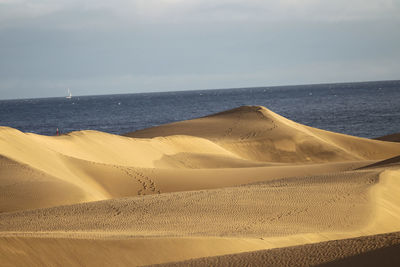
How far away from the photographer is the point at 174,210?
11664mm

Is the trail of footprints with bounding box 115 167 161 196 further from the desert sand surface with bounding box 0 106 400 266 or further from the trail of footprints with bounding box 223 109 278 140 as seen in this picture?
the trail of footprints with bounding box 223 109 278 140

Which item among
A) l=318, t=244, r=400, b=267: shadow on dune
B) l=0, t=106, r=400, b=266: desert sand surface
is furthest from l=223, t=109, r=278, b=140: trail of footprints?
l=318, t=244, r=400, b=267: shadow on dune

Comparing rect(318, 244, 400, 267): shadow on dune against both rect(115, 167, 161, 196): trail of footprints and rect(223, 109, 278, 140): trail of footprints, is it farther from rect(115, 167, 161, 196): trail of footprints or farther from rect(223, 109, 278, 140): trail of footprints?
rect(223, 109, 278, 140): trail of footprints

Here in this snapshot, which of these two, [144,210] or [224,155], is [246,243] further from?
[224,155]

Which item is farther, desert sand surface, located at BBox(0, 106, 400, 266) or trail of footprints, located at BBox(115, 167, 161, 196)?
trail of footprints, located at BBox(115, 167, 161, 196)

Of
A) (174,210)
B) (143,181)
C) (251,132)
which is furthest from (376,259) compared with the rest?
(251,132)

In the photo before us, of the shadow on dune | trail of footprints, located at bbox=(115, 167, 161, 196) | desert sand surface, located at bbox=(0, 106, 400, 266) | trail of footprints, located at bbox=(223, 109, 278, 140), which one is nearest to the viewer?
the shadow on dune

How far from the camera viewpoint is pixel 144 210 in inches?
458

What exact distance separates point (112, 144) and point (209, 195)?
1173 cm

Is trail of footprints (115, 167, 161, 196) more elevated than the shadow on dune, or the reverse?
the shadow on dune

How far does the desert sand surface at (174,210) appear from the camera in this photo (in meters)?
8.09

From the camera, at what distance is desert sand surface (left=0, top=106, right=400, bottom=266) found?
809 cm

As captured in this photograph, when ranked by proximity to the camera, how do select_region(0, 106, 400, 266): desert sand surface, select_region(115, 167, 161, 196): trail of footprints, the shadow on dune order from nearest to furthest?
the shadow on dune → select_region(0, 106, 400, 266): desert sand surface → select_region(115, 167, 161, 196): trail of footprints

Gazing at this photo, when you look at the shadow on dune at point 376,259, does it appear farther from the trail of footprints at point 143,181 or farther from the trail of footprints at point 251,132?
the trail of footprints at point 251,132
